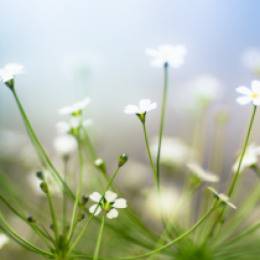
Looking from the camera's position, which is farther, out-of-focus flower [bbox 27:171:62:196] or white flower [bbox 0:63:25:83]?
out-of-focus flower [bbox 27:171:62:196]

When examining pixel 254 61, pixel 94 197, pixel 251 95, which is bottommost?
pixel 94 197

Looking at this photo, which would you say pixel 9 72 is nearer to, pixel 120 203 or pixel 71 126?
pixel 71 126

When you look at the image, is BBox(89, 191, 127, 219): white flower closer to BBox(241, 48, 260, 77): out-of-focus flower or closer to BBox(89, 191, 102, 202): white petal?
BBox(89, 191, 102, 202): white petal

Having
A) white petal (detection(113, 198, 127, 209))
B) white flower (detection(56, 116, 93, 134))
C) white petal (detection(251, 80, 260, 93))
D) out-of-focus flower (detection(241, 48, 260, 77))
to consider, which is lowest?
white petal (detection(113, 198, 127, 209))

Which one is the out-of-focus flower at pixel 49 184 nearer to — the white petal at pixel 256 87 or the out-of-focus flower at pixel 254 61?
the white petal at pixel 256 87

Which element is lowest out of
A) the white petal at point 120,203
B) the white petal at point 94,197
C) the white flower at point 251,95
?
the white petal at point 94,197

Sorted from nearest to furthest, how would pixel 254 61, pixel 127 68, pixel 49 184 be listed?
pixel 49 184 → pixel 254 61 → pixel 127 68

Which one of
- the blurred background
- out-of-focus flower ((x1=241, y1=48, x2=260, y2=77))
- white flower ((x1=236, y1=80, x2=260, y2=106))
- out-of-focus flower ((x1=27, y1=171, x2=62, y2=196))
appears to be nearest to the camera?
white flower ((x1=236, y1=80, x2=260, y2=106))

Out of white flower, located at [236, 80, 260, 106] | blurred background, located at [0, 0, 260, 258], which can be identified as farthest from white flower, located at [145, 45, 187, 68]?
blurred background, located at [0, 0, 260, 258]

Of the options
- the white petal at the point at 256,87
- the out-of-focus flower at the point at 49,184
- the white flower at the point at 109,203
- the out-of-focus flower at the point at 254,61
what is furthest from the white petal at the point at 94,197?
the out-of-focus flower at the point at 254,61

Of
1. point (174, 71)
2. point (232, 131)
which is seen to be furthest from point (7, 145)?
point (232, 131)

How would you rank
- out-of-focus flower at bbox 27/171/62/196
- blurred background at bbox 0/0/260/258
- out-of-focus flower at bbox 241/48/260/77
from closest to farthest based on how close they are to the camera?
out-of-focus flower at bbox 27/171/62/196 → out-of-focus flower at bbox 241/48/260/77 → blurred background at bbox 0/0/260/258

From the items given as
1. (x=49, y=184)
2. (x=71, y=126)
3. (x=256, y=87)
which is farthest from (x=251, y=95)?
(x=49, y=184)
